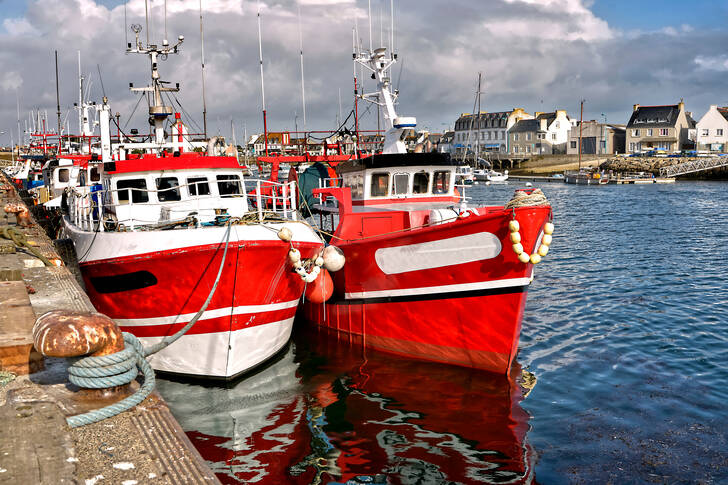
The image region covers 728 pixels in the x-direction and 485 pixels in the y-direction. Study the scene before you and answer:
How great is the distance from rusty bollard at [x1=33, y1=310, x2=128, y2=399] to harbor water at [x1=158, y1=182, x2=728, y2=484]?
10.4ft

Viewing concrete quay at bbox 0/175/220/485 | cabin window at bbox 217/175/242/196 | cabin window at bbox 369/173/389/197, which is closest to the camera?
concrete quay at bbox 0/175/220/485

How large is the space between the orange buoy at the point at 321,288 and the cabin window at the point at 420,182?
121 inches

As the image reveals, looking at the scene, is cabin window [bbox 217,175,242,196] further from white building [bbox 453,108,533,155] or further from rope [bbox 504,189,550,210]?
white building [bbox 453,108,533,155]

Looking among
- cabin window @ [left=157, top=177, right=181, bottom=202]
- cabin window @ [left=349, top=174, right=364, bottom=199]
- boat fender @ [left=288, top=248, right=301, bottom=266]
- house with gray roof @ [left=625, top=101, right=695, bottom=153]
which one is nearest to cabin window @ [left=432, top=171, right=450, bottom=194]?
cabin window @ [left=349, top=174, right=364, bottom=199]

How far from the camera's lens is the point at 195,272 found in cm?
940

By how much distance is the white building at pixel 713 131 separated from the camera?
3647 inches

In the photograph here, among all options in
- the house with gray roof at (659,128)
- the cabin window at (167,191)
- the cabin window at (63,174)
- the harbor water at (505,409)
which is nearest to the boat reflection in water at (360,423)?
the harbor water at (505,409)

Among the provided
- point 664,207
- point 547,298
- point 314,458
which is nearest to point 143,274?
point 314,458

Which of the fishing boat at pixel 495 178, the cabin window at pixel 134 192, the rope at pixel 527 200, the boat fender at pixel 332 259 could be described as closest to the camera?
the rope at pixel 527 200

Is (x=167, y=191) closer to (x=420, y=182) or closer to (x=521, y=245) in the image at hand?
(x=420, y=182)

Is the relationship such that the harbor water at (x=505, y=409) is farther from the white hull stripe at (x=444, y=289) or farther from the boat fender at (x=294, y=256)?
the boat fender at (x=294, y=256)

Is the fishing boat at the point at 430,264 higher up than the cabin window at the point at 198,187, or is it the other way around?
the cabin window at the point at 198,187

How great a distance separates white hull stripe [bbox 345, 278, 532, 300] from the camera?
10.1 m

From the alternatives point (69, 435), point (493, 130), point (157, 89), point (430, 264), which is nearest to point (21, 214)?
point (157, 89)
